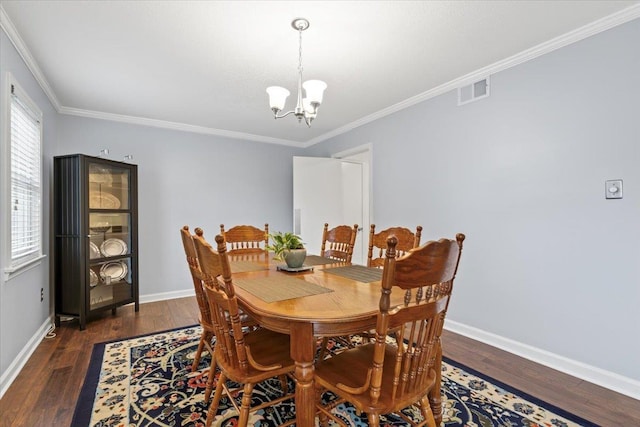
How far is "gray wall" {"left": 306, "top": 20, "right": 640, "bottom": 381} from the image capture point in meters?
2.05

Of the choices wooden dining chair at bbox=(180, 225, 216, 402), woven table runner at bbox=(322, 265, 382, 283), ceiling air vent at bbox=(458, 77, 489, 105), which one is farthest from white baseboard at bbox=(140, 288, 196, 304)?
ceiling air vent at bbox=(458, 77, 489, 105)

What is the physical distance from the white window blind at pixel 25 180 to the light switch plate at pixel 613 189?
4.07m

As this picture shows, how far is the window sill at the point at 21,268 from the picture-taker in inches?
82.8

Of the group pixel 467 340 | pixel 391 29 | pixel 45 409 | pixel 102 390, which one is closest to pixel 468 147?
pixel 391 29

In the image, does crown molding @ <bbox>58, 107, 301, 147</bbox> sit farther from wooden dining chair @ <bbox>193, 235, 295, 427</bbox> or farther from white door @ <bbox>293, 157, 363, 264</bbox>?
wooden dining chair @ <bbox>193, 235, 295, 427</bbox>

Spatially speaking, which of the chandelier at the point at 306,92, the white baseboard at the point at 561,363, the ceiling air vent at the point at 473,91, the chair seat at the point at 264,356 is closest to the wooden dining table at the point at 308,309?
the chair seat at the point at 264,356

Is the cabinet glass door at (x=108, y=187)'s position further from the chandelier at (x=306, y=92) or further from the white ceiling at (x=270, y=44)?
the chandelier at (x=306, y=92)

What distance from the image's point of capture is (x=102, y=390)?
2.00 meters

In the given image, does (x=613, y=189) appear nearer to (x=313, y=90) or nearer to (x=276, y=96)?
(x=313, y=90)

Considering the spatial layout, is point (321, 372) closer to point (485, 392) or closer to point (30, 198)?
point (485, 392)

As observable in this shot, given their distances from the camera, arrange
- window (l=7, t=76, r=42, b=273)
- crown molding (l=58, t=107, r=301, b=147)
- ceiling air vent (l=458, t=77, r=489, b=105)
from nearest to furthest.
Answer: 1. window (l=7, t=76, r=42, b=273)
2. ceiling air vent (l=458, t=77, r=489, b=105)
3. crown molding (l=58, t=107, r=301, b=147)

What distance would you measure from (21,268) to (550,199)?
3.97 meters

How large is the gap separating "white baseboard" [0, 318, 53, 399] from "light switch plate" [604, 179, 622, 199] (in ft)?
13.3

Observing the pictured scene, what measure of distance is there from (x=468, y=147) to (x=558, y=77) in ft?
2.67
